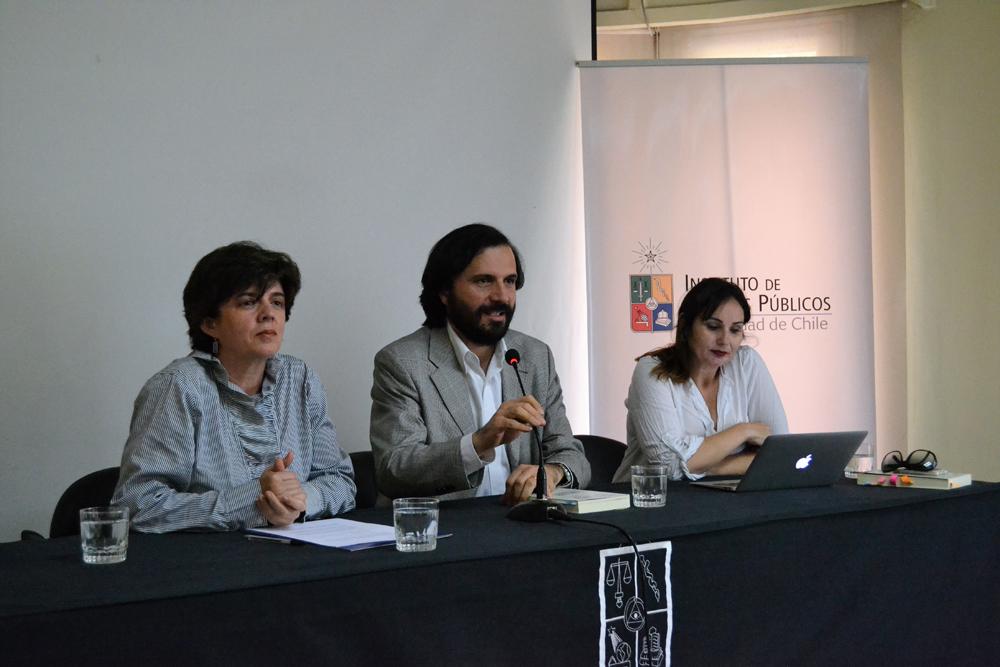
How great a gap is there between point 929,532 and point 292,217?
7.26ft

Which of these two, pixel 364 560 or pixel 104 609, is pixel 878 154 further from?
pixel 104 609

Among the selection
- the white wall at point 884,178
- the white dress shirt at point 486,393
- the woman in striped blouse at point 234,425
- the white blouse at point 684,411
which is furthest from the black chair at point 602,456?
the white wall at point 884,178

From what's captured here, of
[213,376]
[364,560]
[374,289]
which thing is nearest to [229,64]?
[374,289]

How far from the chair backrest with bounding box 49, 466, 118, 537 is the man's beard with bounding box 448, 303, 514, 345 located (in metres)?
0.95

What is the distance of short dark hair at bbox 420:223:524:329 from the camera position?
278 cm

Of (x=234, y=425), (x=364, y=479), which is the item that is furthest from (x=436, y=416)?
(x=234, y=425)

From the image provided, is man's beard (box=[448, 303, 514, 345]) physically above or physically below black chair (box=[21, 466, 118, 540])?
above

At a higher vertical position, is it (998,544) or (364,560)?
(364,560)

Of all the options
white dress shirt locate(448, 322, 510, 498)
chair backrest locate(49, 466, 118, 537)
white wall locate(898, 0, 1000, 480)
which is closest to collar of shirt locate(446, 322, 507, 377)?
white dress shirt locate(448, 322, 510, 498)

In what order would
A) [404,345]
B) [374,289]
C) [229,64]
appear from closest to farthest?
[404,345] < [229,64] < [374,289]

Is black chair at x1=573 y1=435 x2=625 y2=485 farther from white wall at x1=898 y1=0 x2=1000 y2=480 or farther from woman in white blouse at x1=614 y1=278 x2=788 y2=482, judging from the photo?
white wall at x1=898 y1=0 x2=1000 y2=480

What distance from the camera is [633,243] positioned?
4238 mm

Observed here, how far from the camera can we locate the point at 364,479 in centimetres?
291

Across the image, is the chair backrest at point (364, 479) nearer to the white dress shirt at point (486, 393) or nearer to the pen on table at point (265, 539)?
the white dress shirt at point (486, 393)
